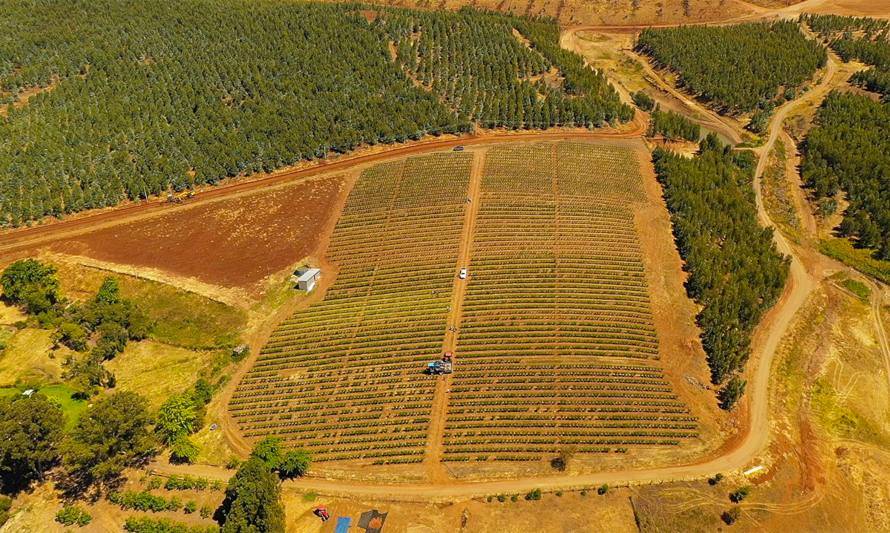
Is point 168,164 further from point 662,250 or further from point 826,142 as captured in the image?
point 826,142

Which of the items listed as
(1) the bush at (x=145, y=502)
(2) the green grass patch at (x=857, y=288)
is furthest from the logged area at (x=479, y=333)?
(2) the green grass patch at (x=857, y=288)

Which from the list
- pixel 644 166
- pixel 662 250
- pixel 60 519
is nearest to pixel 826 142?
pixel 644 166

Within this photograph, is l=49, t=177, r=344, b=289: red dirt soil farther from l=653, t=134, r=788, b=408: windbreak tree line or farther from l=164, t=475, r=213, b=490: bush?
l=653, t=134, r=788, b=408: windbreak tree line

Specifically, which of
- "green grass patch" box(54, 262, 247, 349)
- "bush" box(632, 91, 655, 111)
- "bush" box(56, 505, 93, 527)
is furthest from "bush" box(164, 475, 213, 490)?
"bush" box(632, 91, 655, 111)

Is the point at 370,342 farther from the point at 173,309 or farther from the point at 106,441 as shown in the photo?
the point at 173,309

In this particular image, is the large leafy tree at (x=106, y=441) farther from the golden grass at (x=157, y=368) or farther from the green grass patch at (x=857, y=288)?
the green grass patch at (x=857, y=288)
